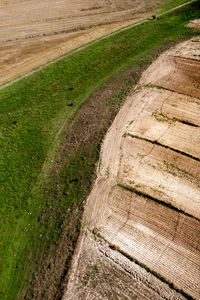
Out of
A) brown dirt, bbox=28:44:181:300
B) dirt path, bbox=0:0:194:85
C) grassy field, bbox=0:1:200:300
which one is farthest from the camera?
dirt path, bbox=0:0:194:85

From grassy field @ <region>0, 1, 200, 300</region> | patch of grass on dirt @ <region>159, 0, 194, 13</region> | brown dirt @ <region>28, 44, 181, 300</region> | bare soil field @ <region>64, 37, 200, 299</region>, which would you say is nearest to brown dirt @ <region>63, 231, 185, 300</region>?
bare soil field @ <region>64, 37, 200, 299</region>

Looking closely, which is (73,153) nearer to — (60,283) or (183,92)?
(60,283)

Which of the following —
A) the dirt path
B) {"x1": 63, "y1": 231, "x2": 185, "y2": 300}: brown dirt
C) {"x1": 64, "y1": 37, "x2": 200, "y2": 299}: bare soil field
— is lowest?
{"x1": 63, "y1": 231, "x2": 185, "y2": 300}: brown dirt

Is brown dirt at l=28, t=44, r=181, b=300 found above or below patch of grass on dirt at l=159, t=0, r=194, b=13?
below

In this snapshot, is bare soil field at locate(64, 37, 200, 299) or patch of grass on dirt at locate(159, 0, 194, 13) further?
patch of grass on dirt at locate(159, 0, 194, 13)

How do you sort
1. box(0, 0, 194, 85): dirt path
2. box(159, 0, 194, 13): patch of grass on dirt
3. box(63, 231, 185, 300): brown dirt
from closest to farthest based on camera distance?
box(63, 231, 185, 300): brown dirt
box(0, 0, 194, 85): dirt path
box(159, 0, 194, 13): patch of grass on dirt

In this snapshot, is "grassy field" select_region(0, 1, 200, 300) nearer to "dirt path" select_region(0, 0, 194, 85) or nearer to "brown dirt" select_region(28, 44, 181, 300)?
"brown dirt" select_region(28, 44, 181, 300)
